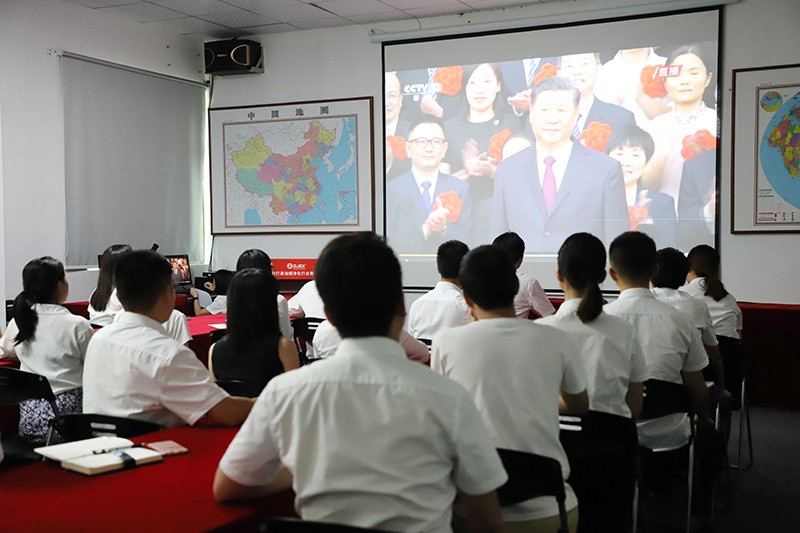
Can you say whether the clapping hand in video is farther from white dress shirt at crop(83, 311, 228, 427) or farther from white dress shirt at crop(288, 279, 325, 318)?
white dress shirt at crop(83, 311, 228, 427)

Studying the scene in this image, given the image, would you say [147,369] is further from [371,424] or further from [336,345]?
[336,345]

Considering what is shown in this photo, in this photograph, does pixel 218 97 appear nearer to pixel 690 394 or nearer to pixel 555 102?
pixel 555 102

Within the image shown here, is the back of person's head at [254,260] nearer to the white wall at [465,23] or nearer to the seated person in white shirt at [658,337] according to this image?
the seated person in white shirt at [658,337]

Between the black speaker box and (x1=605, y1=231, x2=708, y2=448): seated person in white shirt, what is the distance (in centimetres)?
565

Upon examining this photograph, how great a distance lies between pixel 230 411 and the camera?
7.19 feet

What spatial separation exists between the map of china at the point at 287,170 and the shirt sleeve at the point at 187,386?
5581 mm

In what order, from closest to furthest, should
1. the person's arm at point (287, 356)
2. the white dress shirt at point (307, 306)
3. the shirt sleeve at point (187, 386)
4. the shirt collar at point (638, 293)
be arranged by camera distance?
1. the shirt sleeve at point (187, 386)
2. the person's arm at point (287, 356)
3. the shirt collar at point (638, 293)
4. the white dress shirt at point (307, 306)

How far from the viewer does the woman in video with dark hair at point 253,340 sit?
2857 millimetres

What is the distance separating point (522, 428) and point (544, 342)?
8.7 inches

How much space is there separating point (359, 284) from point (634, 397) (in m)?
1.50

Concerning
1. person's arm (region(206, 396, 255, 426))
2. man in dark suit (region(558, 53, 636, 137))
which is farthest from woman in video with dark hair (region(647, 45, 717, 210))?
person's arm (region(206, 396, 255, 426))

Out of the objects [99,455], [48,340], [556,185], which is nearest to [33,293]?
[48,340]

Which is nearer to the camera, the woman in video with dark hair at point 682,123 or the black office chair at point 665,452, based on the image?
the black office chair at point 665,452

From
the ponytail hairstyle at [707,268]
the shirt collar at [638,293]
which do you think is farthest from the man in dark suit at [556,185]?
the shirt collar at [638,293]
